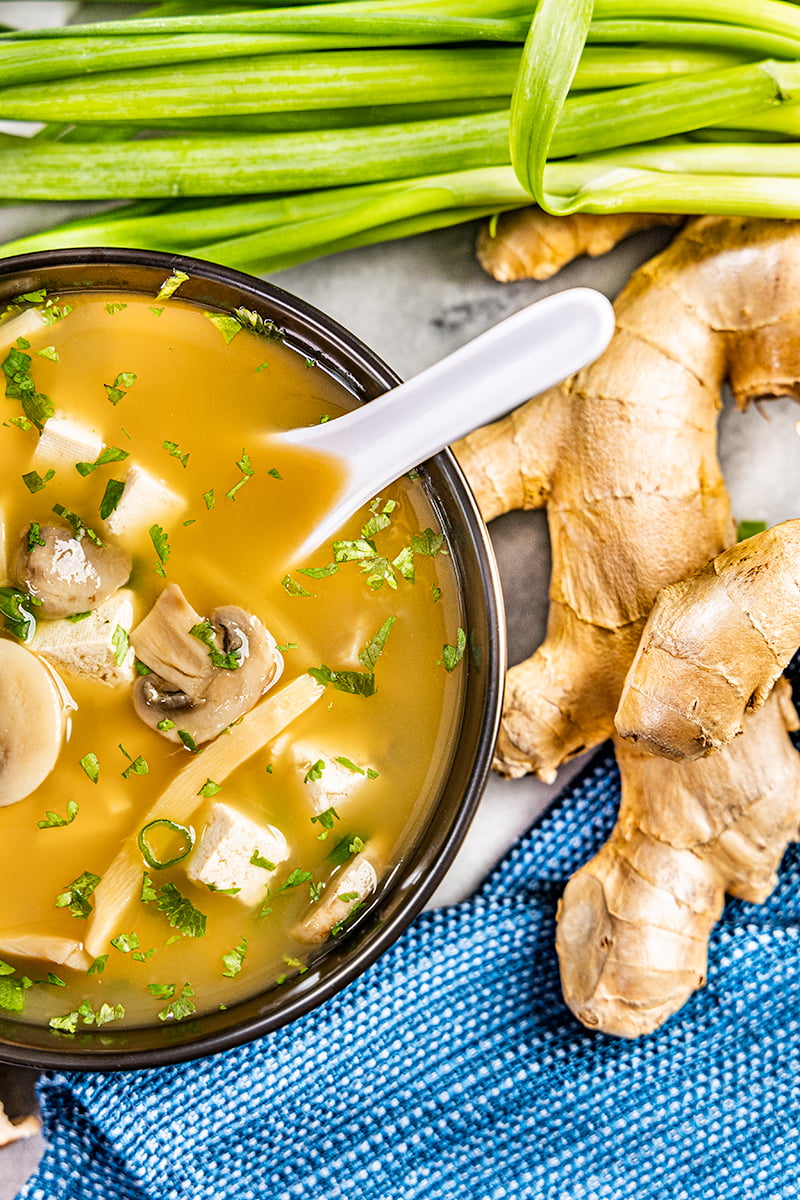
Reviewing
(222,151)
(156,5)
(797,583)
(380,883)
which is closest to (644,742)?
(797,583)

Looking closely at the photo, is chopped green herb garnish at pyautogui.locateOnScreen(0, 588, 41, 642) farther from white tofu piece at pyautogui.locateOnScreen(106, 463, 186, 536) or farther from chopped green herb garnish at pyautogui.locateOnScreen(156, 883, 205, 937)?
chopped green herb garnish at pyautogui.locateOnScreen(156, 883, 205, 937)

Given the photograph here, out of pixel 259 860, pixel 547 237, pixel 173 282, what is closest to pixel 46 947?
pixel 259 860

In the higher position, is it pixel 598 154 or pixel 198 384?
pixel 598 154

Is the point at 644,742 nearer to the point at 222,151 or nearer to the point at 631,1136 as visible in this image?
the point at 631,1136

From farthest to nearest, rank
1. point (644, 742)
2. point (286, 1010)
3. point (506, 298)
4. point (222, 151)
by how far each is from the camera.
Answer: point (506, 298) → point (222, 151) → point (644, 742) → point (286, 1010)

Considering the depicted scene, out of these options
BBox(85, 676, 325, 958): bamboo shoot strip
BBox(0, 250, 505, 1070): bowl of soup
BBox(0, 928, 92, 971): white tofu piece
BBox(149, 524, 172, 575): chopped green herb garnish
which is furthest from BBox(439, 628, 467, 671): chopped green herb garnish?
BBox(0, 928, 92, 971): white tofu piece

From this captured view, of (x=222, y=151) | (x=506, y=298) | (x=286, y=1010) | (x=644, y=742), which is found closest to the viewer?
(x=286, y=1010)

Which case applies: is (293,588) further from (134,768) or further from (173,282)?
(173,282)

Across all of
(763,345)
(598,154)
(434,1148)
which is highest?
(598,154)
